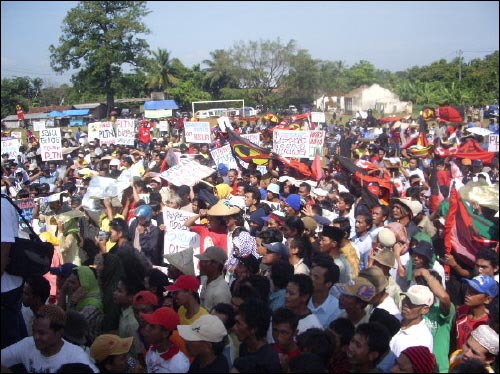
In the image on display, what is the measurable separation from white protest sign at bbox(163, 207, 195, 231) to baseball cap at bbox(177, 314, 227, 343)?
347 centimetres

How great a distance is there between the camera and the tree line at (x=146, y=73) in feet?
45.3

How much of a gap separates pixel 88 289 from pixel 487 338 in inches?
120

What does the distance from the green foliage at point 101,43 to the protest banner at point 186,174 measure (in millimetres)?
5200

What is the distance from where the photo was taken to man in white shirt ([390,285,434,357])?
393cm

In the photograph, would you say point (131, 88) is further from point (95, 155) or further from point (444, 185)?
point (444, 185)

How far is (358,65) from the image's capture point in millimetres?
116875

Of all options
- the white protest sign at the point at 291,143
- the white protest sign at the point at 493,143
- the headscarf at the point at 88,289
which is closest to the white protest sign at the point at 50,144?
the white protest sign at the point at 291,143

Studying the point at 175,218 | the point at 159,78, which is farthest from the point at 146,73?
the point at 175,218

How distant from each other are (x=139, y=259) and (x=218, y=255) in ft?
3.08

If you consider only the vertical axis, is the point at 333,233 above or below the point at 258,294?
above

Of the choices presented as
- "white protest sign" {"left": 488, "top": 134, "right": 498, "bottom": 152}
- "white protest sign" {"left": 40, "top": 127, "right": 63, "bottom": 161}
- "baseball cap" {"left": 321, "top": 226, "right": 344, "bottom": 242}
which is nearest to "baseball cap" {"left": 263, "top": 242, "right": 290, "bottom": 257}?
"baseball cap" {"left": 321, "top": 226, "right": 344, "bottom": 242}

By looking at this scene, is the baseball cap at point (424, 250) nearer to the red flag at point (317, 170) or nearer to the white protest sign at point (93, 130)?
the red flag at point (317, 170)

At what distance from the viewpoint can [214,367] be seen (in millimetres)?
3449

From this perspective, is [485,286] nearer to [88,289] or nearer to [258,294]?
[258,294]
